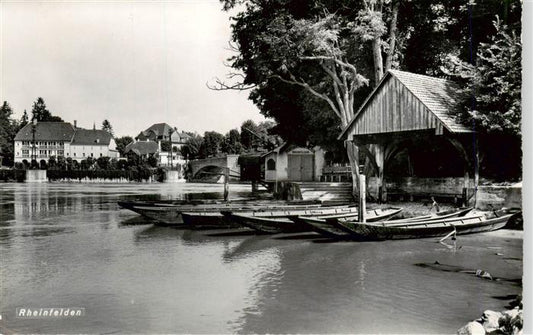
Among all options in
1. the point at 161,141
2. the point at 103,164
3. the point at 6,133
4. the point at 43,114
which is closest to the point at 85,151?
the point at 43,114

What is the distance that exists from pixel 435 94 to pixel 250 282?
39.3ft

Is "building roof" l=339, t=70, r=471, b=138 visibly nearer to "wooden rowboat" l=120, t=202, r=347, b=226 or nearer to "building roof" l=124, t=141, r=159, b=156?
"wooden rowboat" l=120, t=202, r=347, b=226

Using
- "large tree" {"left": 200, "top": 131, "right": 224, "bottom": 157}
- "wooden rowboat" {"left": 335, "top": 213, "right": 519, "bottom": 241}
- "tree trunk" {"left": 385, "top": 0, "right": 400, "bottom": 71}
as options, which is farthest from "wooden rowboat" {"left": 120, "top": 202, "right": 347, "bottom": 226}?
"large tree" {"left": 200, "top": 131, "right": 224, "bottom": 157}

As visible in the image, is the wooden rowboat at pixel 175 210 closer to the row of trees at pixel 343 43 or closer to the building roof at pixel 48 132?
the row of trees at pixel 343 43

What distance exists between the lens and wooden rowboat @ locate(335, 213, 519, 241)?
50.4 ft

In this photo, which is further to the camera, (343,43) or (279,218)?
(343,43)

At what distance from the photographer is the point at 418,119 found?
18406 mm

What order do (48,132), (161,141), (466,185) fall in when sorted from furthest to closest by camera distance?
1. (161,141)
2. (48,132)
3. (466,185)

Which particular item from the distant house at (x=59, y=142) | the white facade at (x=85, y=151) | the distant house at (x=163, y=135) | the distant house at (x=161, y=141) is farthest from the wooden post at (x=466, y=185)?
the distant house at (x=163, y=135)

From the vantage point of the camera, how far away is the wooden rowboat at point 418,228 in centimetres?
1537

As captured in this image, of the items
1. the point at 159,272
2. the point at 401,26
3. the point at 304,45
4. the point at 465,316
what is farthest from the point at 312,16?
the point at 465,316

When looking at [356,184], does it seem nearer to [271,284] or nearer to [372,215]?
[372,215]

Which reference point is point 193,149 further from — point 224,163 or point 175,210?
point 175,210

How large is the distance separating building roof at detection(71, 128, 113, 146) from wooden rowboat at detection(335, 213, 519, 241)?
92966mm
